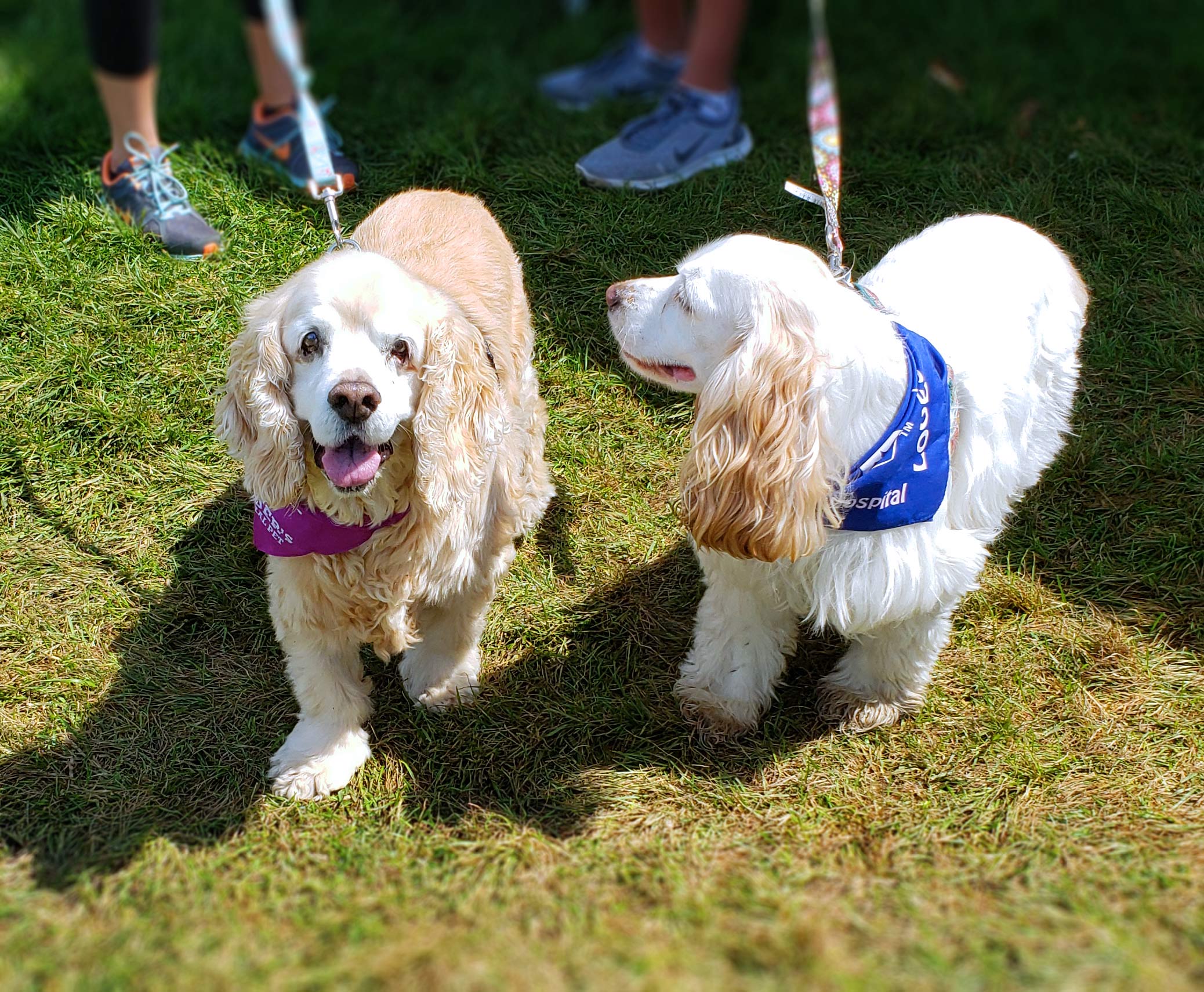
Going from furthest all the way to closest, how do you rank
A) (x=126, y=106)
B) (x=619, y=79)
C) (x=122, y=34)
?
(x=619, y=79) < (x=126, y=106) < (x=122, y=34)

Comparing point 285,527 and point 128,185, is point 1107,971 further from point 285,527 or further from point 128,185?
point 128,185

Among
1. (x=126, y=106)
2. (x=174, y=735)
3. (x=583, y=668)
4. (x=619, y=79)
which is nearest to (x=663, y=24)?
(x=619, y=79)

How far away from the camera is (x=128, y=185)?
13.0 ft

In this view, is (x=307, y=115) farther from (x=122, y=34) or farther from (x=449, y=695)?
(x=122, y=34)

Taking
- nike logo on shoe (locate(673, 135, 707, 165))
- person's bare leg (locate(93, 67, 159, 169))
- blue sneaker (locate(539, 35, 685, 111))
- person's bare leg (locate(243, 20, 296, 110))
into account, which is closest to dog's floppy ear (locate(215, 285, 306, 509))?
person's bare leg (locate(93, 67, 159, 169))

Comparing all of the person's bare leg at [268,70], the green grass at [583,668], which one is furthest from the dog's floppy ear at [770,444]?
the person's bare leg at [268,70]

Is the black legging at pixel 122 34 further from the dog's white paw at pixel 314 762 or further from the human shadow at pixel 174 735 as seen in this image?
the dog's white paw at pixel 314 762

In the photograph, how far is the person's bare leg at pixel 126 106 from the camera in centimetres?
383

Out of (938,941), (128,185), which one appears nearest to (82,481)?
(128,185)

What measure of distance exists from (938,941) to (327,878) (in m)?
1.30

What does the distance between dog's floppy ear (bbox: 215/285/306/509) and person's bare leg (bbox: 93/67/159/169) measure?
6.54 ft

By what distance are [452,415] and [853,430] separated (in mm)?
882

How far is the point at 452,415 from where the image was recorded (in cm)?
238

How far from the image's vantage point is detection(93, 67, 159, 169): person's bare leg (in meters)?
3.83
